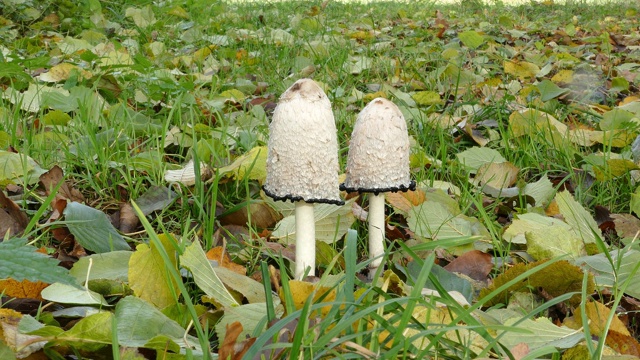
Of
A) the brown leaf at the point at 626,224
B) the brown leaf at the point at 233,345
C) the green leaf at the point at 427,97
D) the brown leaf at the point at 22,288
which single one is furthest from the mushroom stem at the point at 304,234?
the green leaf at the point at 427,97

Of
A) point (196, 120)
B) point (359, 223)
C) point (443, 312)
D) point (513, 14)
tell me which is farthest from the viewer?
point (513, 14)

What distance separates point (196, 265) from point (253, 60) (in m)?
2.77

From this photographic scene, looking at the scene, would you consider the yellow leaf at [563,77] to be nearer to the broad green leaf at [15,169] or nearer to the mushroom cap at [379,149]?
the mushroom cap at [379,149]

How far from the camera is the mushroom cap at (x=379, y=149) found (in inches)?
54.2

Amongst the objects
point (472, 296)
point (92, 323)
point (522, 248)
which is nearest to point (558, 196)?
point (522, 248)

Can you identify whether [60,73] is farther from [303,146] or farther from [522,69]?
[522,69]

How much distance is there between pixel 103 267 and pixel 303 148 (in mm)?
486

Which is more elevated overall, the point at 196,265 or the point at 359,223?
the point at 196,265

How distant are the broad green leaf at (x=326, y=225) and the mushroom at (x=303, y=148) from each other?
361 millimetres

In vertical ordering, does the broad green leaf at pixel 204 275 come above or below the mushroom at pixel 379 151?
below

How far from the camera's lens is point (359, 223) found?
73.0 inches

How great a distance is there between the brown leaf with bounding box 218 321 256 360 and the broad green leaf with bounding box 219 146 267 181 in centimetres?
88

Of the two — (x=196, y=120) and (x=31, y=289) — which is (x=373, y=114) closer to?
(x=31, y=289)

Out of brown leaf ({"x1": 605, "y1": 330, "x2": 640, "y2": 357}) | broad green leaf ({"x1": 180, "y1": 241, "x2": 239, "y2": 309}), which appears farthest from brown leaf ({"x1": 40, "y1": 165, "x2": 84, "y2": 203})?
brown leaf ({"x1": 605, "y1": 330, "x2": 640, "y2": 357})
